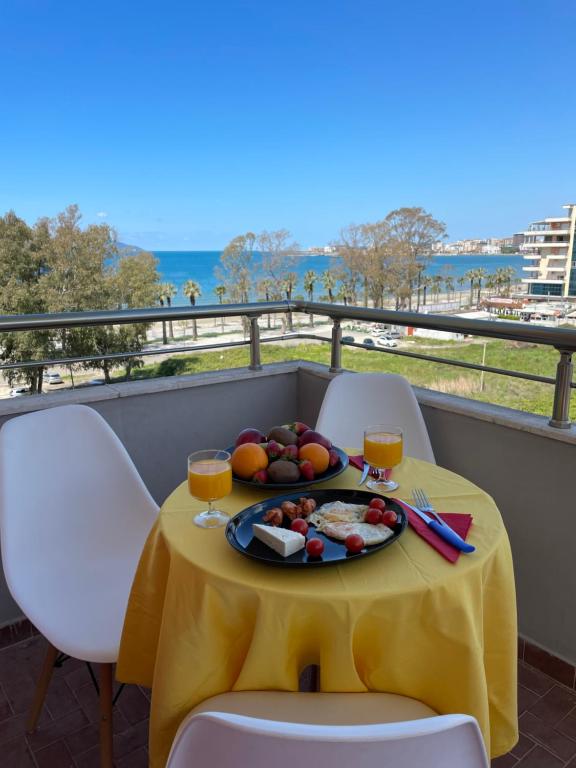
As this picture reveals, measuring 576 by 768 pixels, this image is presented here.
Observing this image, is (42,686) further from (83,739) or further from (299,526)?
(299,526)

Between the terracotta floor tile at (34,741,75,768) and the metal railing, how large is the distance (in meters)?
1.29

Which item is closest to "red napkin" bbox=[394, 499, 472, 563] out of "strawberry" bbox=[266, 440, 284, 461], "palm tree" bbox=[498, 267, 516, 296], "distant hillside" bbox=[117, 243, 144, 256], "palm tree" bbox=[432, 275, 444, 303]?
"strawberry" bbox=[266, 440, 284, 461]

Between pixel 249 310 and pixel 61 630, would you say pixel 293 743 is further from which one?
pixel 249 310

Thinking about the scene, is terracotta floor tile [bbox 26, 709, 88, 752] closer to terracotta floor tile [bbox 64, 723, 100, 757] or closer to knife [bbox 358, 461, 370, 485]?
terracotta floor tile [bbox 64, 723, 100, 757]

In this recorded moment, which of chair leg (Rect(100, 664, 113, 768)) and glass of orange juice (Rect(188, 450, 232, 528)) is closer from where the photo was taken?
glass of orange juice (Rect(188, 450, 232, 528))

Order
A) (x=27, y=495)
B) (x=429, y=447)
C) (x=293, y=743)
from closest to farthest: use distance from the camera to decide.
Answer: (x=293, y=743), (x=27, y=495), (x=429, y=447)

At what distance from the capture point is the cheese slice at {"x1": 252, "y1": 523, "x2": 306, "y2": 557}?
98cm

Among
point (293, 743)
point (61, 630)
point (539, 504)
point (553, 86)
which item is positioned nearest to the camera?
point (293, 743)

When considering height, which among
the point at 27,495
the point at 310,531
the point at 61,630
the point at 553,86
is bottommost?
the point at 61,630

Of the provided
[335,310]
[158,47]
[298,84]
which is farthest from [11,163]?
[335,310]

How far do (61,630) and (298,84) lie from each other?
37662 mm

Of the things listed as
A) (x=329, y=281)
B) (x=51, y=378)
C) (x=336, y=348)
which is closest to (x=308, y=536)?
(x=336, y=348)

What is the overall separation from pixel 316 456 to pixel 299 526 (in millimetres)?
305

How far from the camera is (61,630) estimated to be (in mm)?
1328
